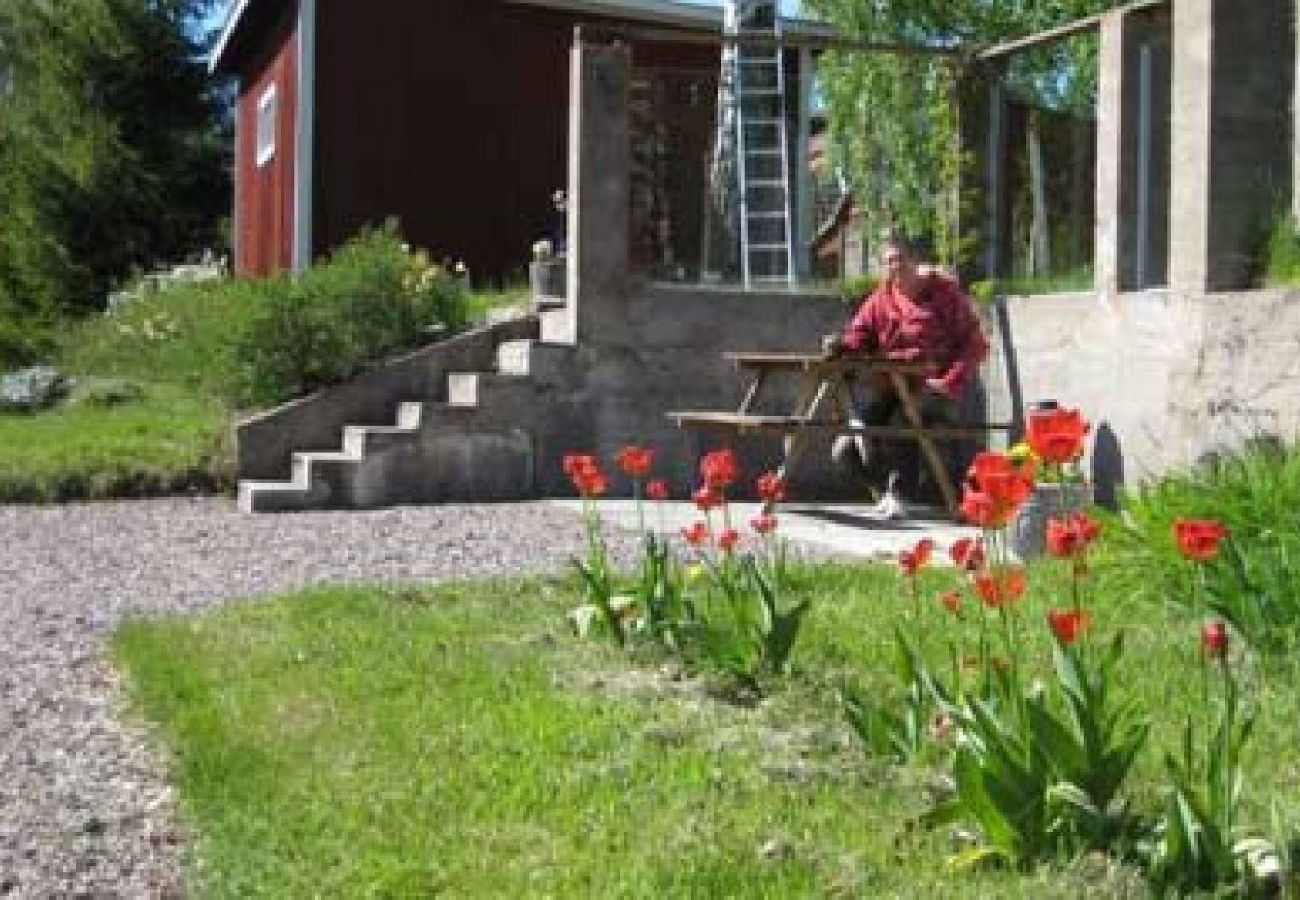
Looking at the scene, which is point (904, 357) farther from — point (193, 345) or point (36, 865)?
point (36, 865)

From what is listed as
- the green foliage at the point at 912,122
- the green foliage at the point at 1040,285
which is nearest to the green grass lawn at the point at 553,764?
the green foliage at the point at 1040,285

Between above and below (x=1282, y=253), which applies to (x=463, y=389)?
below

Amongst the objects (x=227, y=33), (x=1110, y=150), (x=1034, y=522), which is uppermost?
(x=227, y=33)

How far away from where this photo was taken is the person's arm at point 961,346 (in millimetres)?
10109

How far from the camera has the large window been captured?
67.5 ft

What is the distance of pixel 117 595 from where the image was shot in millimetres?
7812

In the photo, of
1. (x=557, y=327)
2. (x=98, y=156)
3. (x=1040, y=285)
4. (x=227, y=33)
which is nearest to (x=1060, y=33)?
(x=1040, y=285)

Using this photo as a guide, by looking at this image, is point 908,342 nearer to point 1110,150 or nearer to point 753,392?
point 753,392

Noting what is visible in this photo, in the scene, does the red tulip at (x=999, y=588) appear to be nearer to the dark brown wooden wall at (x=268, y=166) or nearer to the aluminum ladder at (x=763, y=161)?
the aluminum ladder at (x=763, y=161)

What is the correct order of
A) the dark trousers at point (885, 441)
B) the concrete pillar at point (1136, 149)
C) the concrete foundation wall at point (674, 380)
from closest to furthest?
the concrete pillar at point (1136, 149) → the dark trousers at point (885, 441) → the concrete foundation wall at point (674, 380)

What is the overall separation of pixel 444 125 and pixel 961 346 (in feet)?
31.0

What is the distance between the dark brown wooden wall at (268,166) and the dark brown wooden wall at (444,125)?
0.57 metres

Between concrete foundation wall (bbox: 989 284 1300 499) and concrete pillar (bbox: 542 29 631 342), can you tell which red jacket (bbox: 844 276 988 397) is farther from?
concrete pillar (bbox: 542 29 631 342)

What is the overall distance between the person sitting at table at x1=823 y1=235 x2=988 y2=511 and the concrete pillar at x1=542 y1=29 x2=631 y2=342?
4.69ft
